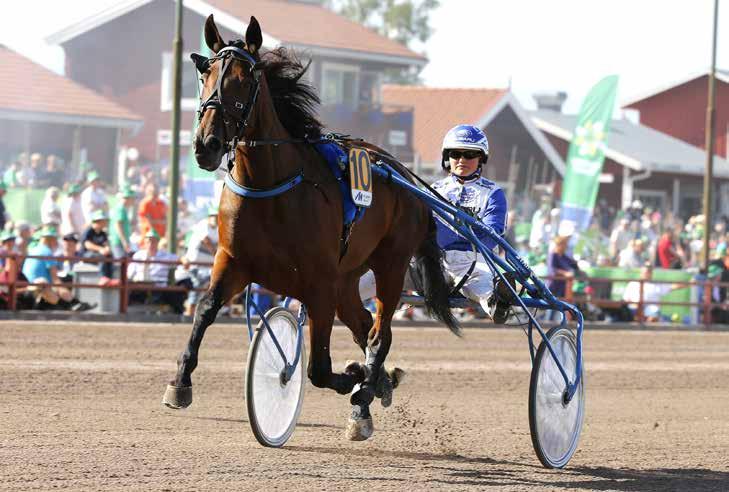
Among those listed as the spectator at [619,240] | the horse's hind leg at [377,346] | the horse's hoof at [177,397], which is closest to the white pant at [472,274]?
the horse's hind leg at [377,346]

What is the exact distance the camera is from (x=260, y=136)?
229 inches

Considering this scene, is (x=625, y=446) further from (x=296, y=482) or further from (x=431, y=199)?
(x=296, y=482)

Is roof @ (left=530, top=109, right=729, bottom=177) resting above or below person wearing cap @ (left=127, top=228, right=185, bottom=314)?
above

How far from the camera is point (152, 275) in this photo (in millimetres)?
14383

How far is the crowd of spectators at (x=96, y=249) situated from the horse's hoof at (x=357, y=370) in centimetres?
691

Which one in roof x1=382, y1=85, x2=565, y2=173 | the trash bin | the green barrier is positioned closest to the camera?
the trash bin

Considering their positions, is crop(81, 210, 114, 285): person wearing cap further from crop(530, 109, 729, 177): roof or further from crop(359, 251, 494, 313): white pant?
crop(530, 109, 729, 177): roof

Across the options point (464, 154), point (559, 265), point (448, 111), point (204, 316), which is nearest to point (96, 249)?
point (559, 265)

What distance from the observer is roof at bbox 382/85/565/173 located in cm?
3044

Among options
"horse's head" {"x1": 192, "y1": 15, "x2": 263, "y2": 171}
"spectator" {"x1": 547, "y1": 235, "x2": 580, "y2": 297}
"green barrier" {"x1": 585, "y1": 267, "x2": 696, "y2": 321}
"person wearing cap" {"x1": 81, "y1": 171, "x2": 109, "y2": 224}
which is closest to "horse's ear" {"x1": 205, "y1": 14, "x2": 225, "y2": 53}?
"horse's head" {"x1": 192, "y1": 15, "x2": 263, "y2": 171}

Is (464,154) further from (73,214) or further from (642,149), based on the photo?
(642,149)

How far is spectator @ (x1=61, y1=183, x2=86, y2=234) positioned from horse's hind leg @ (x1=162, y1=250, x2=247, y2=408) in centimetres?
921

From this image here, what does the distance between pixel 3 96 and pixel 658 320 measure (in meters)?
10.4

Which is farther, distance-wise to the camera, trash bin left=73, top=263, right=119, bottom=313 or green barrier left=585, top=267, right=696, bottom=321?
green barrier left=585, top=267, right=696, bottom=321
